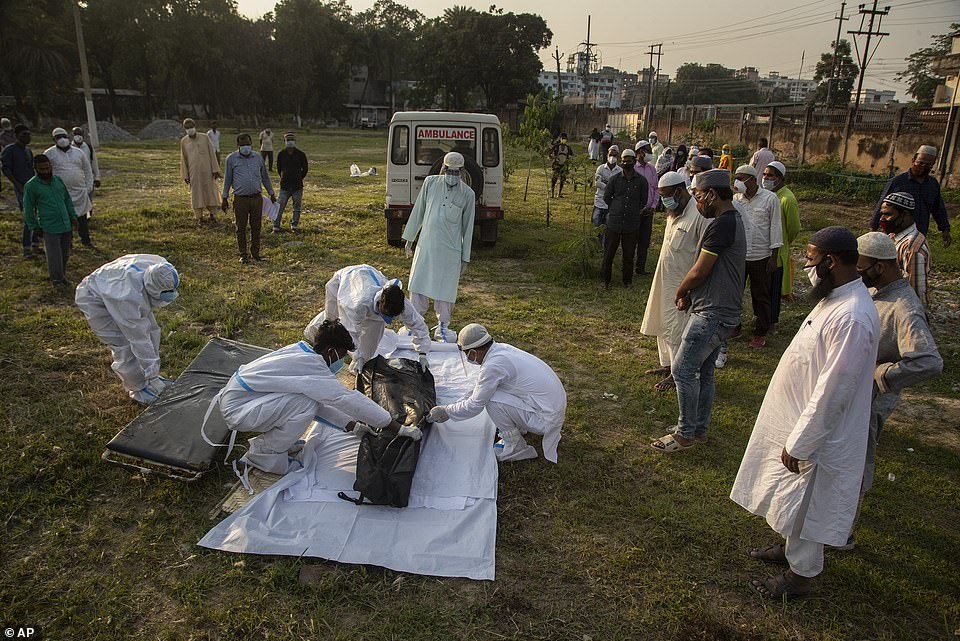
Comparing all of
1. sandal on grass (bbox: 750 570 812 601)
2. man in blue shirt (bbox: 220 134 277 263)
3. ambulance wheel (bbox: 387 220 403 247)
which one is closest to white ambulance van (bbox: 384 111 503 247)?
ambulance wheel (bbox: 387 220 403 247)

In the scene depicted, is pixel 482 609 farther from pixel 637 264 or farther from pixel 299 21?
pixel 299 21

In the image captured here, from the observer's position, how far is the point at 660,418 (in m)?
4.49

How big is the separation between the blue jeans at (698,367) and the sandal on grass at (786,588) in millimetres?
1254

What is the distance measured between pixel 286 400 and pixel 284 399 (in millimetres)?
14

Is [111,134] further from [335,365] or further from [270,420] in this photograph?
[270,420]

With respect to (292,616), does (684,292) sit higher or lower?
higher

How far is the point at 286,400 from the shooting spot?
3377mm

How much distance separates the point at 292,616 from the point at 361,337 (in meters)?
2.36

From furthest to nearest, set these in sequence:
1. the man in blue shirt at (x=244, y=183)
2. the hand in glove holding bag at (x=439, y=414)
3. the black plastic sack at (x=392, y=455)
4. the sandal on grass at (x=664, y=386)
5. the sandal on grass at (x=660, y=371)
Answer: the man in blue shirt at (x=244, y=183) < the sandal on grass at (x=660, y=371) < the sandal on grass at (x=664, y=386) < the hand in glove holding bag at (x=439, y=414) < the black plastic sack at (x=392, y=455)

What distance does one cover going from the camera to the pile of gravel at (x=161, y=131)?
30.6 m

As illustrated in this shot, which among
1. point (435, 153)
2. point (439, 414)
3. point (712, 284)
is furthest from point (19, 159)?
point (712, 284)

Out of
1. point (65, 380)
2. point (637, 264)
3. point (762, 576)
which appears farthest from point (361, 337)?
point (637, 264)

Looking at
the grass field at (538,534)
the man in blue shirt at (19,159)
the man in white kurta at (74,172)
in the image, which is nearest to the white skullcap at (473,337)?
the grass field at (538,534)

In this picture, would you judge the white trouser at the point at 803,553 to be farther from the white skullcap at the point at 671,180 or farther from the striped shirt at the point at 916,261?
the white skullcap at the point at 671,180
